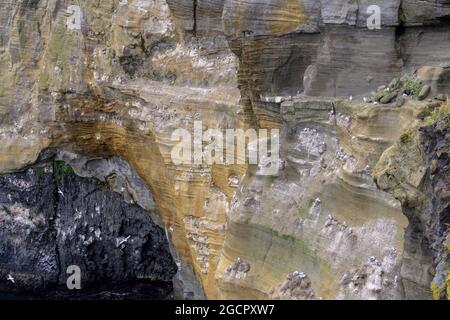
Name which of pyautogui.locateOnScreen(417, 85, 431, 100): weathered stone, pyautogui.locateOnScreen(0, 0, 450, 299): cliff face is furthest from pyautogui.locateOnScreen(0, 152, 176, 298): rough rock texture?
pyautogui.locateOnScreen(417, 85, 431, 100): weathered stone

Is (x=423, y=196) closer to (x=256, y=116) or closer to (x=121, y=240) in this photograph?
(x=256, y=116)

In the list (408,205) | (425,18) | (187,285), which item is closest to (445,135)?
(408,205)

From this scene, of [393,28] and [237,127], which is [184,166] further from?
[393,28]

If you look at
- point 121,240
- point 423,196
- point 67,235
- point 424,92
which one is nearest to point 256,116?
point 424,92

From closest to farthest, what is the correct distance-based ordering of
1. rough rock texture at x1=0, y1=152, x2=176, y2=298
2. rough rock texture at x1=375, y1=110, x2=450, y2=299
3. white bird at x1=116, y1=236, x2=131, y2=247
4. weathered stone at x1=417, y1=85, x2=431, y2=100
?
1. rough rock texture at x1=375, y1=110, x2=450, y2=299
2. weathered stone at x1=417, y1=85, x2=431, y2=100
3. rough rock texture at x1=0, y1=152, x2=176, y2=298
4. white bird at x1=116, y1=236, x2=131, y2=247

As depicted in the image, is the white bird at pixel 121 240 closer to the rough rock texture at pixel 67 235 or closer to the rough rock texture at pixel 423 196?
the rough rock texture at pixel 67 235

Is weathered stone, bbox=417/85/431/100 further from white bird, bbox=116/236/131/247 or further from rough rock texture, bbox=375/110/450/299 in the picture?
white bird, bbox=116/236/131/247
